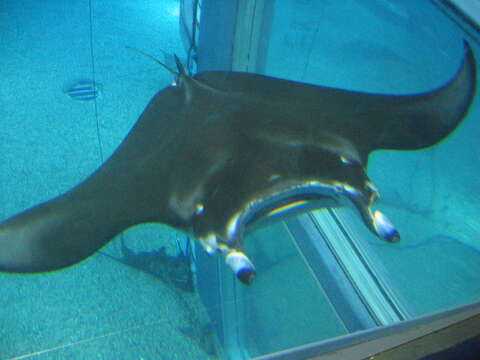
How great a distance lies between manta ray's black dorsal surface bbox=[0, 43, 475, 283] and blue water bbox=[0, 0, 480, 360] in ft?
1.02

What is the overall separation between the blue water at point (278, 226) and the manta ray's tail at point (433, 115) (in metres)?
0.17

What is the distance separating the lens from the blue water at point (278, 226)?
1212 millimetres

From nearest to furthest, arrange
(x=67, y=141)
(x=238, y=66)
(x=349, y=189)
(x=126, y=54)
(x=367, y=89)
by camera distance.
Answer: (x=349, y=189) → (x=238, y=66) → (x=367, y=89) → (x=67, y=141) → (x=126, y=54)

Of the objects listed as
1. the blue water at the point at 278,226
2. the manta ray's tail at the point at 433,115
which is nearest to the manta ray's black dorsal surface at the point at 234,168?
the manta ray's tail at the point at 433,115

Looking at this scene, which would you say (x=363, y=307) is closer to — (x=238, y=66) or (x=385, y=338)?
(x=385, y=338)

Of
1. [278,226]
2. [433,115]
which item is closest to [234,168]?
[278,226]

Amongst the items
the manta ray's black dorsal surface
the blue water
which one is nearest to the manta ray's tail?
the manta ray's black dorsal surface

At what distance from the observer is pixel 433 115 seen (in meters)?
1.17

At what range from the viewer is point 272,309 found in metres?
1.27

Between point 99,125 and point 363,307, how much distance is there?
2.18 m

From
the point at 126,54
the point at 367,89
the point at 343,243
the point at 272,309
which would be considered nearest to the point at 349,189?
the point at 343,243

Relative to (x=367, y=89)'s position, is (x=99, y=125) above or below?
below

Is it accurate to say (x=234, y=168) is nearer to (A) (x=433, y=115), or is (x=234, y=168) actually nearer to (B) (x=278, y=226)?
(B) (x=278, y=226)

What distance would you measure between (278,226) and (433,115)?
0.67m
